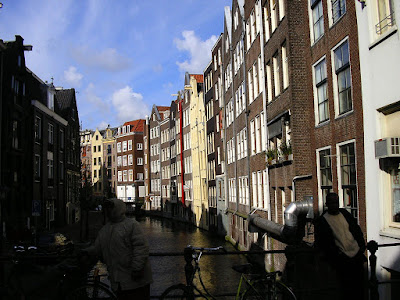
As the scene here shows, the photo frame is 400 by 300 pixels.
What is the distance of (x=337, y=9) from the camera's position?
536 inches

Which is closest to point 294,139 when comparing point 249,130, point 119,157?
point 249,130

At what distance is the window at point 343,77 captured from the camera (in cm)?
1293

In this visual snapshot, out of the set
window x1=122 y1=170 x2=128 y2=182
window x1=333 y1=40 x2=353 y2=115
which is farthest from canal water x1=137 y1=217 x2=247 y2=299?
window x1=122 y1=170 x2=128 y2=182

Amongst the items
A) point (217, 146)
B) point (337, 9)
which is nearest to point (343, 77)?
point (337, 9)

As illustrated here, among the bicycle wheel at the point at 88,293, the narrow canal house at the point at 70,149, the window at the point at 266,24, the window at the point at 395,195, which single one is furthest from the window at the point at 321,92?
the narrow canal house at the point at 70,149

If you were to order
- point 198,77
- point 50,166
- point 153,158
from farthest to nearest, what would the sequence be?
point 153,158 < point 198,77 < point 50,166

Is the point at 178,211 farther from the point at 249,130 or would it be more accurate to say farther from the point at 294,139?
the point at 294,139

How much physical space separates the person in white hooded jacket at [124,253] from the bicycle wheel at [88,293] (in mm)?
635

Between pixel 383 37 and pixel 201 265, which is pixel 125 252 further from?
pixel 201 265

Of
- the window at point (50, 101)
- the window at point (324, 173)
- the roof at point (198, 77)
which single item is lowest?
the window at point (324, 173)

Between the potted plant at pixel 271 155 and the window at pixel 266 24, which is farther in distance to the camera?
the window at pixel 266 24

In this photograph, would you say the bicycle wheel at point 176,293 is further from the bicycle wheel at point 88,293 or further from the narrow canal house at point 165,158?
the narrow canal house at point 165,158

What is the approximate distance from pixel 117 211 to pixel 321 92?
10862mm

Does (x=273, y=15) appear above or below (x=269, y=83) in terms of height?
above
